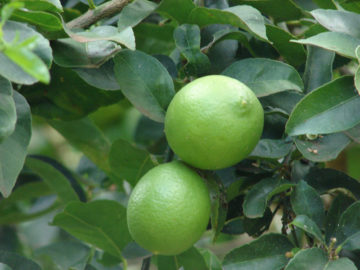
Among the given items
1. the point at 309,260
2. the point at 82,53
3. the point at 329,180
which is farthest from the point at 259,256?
the point at 82,53

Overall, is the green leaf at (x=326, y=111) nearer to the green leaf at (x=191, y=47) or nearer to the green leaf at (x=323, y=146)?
the green leaf at (x=323, y=146)

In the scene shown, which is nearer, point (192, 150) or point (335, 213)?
point (192, 150)

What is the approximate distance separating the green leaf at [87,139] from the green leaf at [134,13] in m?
0.47

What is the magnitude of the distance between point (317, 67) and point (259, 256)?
0.30 metres

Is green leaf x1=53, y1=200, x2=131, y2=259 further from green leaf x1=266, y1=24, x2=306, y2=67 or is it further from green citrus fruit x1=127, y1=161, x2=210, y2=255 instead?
green leaf x1=266, y1=24, x2=306, y2=67

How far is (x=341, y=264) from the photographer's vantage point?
2.48 feet

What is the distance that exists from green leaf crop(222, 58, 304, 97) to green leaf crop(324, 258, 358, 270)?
247 millimetres

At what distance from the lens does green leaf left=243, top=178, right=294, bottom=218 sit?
83 cm

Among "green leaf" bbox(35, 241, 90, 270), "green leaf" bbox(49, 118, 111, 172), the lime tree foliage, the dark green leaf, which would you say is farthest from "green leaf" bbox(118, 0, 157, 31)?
"green leaf" bbox(35, 241, 90, 270)

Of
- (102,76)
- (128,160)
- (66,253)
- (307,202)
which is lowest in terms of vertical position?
(66,253)

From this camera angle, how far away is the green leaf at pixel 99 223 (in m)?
1.04

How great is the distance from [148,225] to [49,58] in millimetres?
256

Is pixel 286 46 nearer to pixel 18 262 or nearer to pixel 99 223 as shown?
pixel 99 223

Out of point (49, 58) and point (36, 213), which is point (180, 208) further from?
point (36, 213)
